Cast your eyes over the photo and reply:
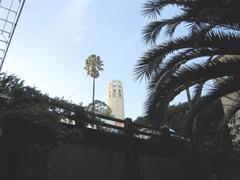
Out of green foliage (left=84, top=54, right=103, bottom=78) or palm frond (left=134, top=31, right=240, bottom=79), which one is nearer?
palm frond (left=134, top=31, right=240, bottom=79)

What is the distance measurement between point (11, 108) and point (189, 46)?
13.7 ft

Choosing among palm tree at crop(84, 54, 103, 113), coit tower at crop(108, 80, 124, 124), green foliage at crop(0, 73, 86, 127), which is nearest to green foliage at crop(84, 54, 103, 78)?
palm tree at crop(84, 54, 103, 113)

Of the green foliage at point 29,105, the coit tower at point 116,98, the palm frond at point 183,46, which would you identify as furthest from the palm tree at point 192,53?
the coit tower at point 116,98

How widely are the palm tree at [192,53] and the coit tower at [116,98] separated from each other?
58.0m

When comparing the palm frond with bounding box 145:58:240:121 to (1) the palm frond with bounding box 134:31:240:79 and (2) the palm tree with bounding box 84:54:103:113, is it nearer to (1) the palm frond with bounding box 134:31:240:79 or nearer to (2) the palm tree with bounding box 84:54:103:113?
(1) the palm frond with bounding box 134:31:240:79

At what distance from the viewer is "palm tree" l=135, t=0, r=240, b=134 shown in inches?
302

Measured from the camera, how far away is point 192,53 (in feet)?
27.2

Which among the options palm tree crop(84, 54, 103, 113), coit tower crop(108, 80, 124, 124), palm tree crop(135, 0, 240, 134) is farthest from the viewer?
coit tower crop(108, 80, 124, 124)

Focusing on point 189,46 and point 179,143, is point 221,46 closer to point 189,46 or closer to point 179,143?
point 189,46

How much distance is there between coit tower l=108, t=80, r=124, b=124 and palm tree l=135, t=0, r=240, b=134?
5799 centimetres

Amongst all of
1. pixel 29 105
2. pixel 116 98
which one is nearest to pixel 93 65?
pixel 116 98

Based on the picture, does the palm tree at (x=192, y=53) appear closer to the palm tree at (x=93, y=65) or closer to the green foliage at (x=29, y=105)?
the green foliage at (x=29, y=105)

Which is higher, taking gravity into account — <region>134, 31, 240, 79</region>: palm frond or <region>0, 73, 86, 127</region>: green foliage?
<region>134, 31, 240, 79</region>: palm frond

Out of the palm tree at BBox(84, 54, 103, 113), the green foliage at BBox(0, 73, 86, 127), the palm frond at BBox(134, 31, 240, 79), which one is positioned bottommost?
the green foliage at BBox(0, 73, 86, 127)
